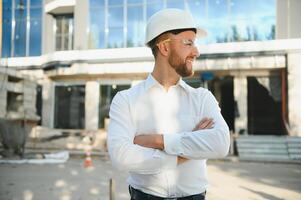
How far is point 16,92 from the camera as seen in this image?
19.4 m

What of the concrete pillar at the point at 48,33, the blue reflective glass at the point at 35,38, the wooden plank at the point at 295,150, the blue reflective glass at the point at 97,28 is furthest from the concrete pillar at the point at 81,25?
the wooden plank at the point at 295,150

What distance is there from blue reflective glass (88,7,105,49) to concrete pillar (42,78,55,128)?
12.9 feet

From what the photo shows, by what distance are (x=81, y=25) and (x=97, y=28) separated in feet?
4.08

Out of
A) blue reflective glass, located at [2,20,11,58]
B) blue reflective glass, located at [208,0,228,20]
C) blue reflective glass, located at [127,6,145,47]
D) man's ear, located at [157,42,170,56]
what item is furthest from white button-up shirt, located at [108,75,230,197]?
blue reflective glass, located at [2,20,11,58]

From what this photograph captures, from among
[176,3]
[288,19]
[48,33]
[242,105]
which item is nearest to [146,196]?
[242,105]

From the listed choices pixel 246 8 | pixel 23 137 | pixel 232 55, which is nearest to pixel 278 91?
pixel 232 55

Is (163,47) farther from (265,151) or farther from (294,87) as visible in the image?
(294,87)

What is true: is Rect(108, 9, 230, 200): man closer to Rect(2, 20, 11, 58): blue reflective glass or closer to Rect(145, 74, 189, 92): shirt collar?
Rect(145, 74, 189, 92): shirt collar

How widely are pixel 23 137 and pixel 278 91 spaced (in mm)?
12593

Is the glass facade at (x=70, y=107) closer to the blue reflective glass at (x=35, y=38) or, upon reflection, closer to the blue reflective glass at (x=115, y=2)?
the blue reflective glass at (x=35, y=38)

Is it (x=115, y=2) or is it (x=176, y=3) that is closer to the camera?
(x=176, y=3)

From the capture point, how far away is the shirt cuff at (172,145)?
79.7 inches

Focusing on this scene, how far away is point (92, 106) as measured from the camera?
22.0 m

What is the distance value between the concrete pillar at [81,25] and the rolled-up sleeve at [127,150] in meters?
20.8
